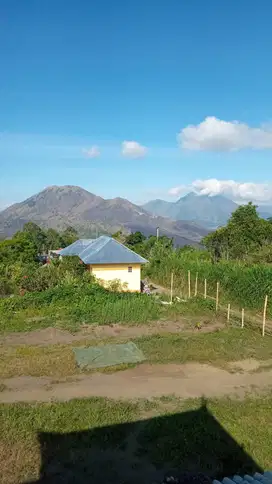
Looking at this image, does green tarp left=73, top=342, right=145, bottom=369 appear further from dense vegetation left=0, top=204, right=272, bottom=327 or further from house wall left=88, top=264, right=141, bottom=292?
house wall left=88, top=264, right=141, bottom=292

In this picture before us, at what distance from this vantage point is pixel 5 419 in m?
6.35

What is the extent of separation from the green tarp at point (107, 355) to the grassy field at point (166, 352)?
0.68 ft

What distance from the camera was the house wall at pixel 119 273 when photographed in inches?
691

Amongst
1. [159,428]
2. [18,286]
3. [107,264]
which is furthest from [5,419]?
[107,264]

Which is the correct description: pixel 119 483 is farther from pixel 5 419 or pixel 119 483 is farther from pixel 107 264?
pixel 107 264

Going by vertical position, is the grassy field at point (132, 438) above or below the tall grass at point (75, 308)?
below

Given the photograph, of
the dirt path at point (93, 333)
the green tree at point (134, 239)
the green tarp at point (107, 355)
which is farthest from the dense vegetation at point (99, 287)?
the green tree at point (134, 239)

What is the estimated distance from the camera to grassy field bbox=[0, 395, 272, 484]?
17.2 feet

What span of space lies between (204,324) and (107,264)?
20.9 ft

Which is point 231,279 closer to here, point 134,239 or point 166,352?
point 166,352

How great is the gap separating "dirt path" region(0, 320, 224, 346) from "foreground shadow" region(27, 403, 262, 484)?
5.05m

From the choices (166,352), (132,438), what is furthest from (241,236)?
(132,438)

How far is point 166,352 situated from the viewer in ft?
32.2

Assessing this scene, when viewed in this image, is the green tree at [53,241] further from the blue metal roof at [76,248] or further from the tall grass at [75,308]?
the tall grass at [75,308]
